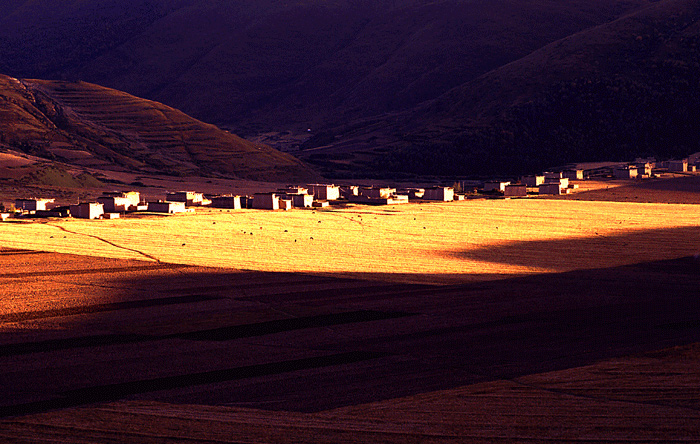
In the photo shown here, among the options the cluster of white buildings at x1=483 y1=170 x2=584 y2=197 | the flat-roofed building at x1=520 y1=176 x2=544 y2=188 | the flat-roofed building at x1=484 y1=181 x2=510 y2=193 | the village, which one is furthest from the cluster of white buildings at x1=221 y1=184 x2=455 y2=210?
the flat-roofed building at x1=520 y1=176 x2=544 y2=188

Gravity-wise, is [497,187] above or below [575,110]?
below

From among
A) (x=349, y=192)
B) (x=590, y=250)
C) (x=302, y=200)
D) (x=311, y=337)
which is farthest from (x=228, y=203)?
(x=311, y=337)

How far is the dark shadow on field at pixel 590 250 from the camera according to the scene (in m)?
39.6

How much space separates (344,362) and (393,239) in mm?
33932

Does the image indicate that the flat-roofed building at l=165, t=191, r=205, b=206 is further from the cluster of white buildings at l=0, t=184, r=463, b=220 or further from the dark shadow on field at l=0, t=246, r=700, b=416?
the dark shadow on field at l=0, t=246, r=700, b=416

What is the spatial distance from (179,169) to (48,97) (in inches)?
1459

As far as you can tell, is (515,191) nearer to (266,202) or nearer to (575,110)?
(266,202)

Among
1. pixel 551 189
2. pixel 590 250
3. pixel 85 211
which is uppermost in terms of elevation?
pixel 551 189

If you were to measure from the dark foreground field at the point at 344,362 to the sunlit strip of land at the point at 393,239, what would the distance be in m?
7.21

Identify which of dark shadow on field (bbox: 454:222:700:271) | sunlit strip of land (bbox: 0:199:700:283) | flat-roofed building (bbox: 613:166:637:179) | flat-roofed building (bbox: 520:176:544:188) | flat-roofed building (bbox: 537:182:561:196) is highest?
flat-roofed building (bbox: 613:166:637:179)

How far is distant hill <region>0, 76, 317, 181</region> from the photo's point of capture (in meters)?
123

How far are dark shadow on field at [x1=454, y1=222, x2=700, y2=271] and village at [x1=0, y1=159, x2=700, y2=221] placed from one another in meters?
31.6

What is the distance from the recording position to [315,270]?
33.2 m

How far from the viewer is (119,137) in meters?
138
